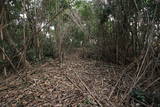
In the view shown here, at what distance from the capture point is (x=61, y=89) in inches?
84.4

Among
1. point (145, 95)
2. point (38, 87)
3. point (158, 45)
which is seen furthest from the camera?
point (158, 45)

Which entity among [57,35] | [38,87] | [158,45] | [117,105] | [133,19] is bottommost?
[117,105]

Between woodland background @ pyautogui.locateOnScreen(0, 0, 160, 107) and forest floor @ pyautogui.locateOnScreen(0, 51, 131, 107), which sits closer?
forest floor @ pyautogui.locateOnScreen(0, 51, 131, 107)

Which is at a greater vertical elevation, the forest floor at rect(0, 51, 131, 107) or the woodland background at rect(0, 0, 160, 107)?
the woodland background at rect(0, 0, 160, 107)

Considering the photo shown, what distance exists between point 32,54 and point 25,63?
0.55 metres

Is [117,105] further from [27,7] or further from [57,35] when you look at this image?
[27,7]

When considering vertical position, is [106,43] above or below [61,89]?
above

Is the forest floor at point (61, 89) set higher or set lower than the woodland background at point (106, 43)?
lower

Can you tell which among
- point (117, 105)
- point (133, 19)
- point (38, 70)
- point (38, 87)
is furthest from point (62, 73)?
point (133, 19)

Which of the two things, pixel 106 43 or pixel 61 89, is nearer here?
pixel 61 89

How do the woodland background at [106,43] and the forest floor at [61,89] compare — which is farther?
the woodland background at [106,43]

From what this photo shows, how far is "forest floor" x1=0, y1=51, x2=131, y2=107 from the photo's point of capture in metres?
1.85

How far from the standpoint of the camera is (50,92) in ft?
6.74

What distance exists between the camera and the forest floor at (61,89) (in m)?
1.85
